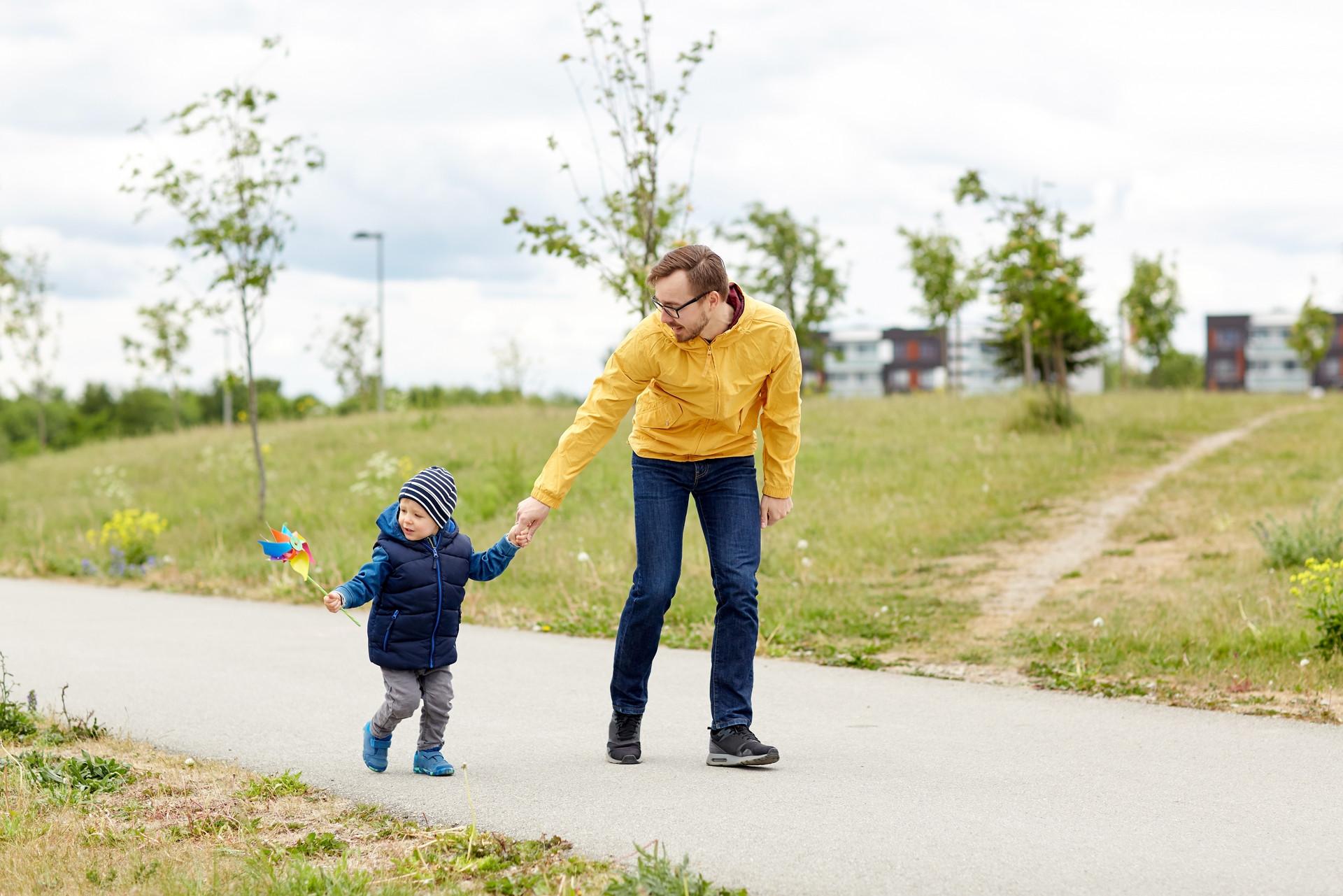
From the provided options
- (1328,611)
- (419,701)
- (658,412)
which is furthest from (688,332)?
(1328,611)

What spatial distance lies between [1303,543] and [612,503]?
7.14 m

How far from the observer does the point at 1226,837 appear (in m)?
3.98

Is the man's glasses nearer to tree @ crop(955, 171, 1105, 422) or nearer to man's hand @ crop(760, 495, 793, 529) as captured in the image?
man's hand @ crop(760, 495, 793, 529)

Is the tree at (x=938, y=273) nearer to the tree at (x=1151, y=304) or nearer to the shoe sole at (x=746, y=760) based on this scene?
the tree at (x=1151, y=304)

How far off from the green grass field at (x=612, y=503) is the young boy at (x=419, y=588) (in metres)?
3.12

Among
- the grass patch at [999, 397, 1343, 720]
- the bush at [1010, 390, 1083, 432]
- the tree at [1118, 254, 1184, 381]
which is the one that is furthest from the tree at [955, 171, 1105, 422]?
the tree at [1118, 254, 1184, 381]

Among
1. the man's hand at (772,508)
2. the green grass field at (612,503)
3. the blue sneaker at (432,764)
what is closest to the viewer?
the blue sneaker at (432,764)

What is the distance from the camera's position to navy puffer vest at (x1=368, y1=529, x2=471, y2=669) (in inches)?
187

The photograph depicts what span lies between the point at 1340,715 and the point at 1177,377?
7951 centimetres

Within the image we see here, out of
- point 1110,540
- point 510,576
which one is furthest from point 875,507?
point 510,576

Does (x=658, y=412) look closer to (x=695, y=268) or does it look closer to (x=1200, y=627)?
(x=695, y=268)

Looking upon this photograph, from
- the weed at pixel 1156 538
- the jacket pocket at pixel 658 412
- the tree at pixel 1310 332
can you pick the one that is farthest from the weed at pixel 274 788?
the tree at pixel 1310 332

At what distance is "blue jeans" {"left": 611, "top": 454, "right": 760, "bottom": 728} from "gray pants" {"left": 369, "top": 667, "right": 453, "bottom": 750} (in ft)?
2.18

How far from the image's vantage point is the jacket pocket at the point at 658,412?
194 inches
